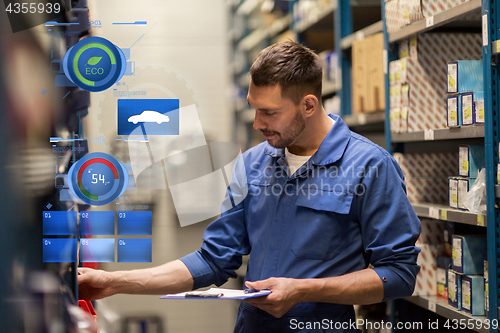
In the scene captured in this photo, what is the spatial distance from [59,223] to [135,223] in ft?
0.71

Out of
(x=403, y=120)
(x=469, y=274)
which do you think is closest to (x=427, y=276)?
(x=469, y=274)

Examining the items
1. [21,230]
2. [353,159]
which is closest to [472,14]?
[353,159]

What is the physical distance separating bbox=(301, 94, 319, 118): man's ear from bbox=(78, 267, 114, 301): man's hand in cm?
83

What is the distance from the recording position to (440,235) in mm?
2643

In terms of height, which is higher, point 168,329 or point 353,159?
point 353,159

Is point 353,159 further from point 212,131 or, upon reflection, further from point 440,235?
point 440,235

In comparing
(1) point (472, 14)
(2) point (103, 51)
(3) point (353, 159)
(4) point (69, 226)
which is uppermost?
(1) point (472, 14)

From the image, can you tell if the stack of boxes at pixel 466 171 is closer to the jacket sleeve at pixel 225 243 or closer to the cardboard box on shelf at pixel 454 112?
the cardboard box on shelf at pixel 454 112

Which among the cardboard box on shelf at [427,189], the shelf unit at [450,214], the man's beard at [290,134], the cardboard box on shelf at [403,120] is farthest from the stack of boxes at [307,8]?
the man's beard at [290,134]

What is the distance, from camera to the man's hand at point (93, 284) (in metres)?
1.38

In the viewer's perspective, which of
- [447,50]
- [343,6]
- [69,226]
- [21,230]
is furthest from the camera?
[343,6]

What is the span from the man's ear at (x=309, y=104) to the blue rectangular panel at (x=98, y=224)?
0.70 metres

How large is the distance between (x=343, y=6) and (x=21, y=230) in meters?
3.04

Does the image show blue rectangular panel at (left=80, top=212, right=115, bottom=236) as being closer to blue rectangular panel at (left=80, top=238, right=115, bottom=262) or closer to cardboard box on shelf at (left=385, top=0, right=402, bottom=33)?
blue rectangular panel at (left=80, top=238, right=115, bottom=262)
